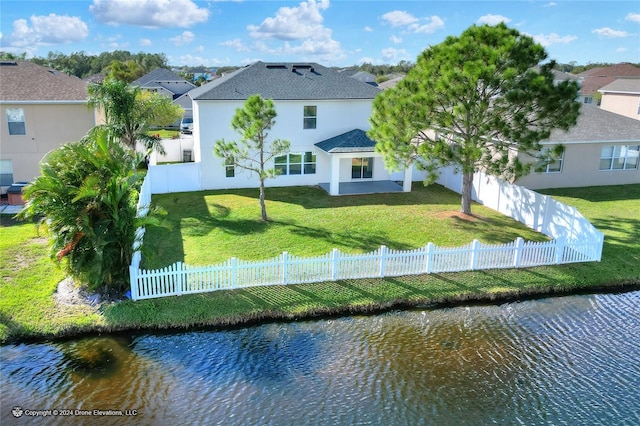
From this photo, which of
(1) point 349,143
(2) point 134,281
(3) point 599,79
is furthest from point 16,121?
(3) point 599,79

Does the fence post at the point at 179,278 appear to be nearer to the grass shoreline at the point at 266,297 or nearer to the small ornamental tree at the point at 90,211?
the grass shoreline at the point at 266,297

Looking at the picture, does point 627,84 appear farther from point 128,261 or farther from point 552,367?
point 128,261

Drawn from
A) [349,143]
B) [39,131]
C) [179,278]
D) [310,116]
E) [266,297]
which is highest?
[310,116]

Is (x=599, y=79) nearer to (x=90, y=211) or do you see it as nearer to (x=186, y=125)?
(x=186, y=125)

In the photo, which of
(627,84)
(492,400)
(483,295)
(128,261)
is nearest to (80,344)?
(128,261)

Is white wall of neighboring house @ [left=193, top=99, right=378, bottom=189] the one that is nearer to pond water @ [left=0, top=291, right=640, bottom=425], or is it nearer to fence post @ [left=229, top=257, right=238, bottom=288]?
fence post @ [left=229, top=257, right=238, bottom=288]

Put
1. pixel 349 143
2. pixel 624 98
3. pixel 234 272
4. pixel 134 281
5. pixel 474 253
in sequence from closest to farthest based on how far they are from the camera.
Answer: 1. pixel 134 281
2. pixel 234 272
3. pixel 474 253
4. pixel 349 143
5. pixel 624 98
